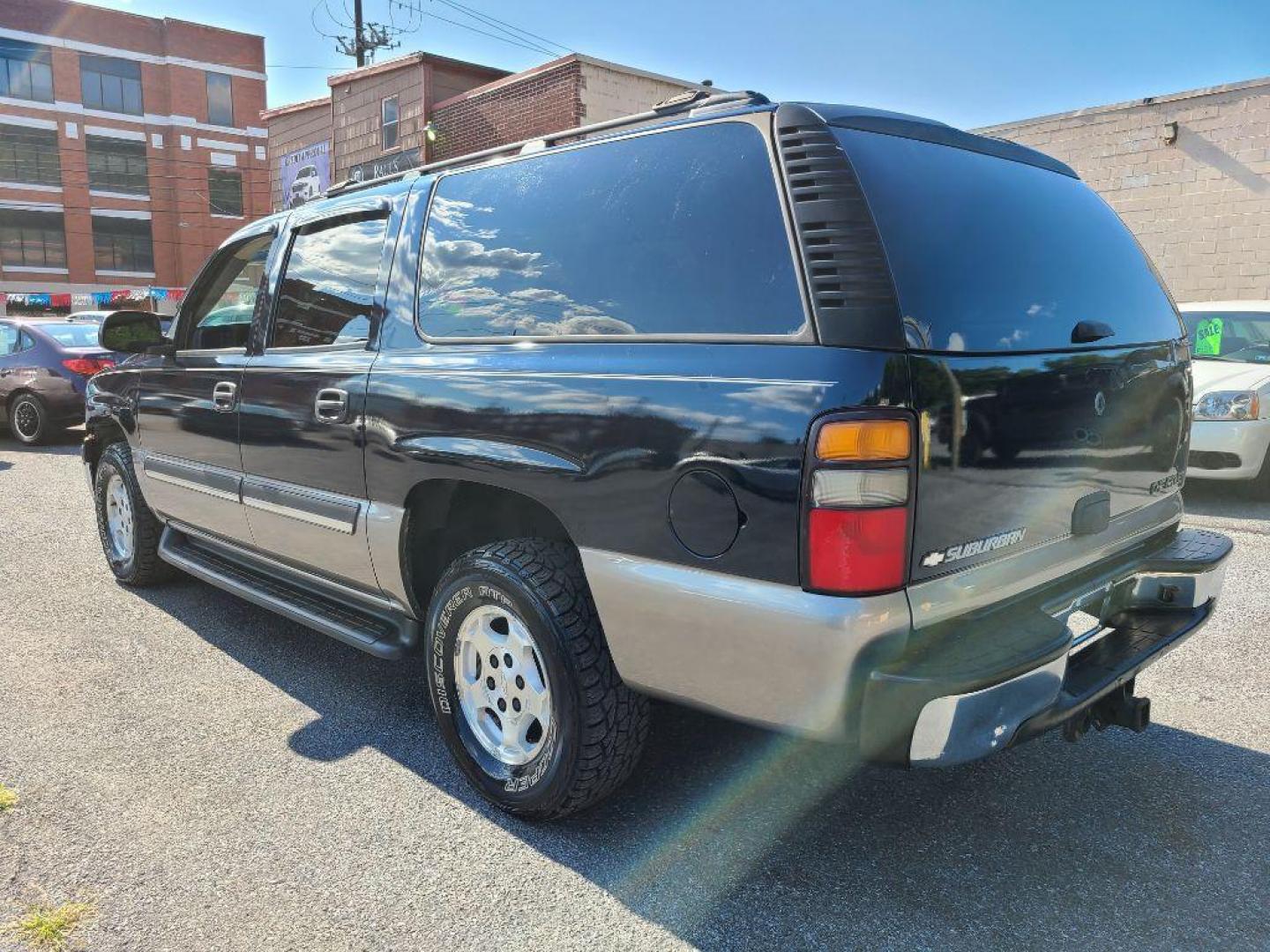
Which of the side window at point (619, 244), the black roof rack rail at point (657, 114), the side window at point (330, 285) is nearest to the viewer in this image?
the side window at point (619, 244)

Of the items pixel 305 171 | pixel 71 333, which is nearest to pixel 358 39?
pixel 305 171

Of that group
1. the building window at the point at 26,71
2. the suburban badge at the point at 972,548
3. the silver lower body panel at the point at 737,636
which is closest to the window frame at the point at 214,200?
the building window at the point at 26,71

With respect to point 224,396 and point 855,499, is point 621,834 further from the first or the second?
point 224,396

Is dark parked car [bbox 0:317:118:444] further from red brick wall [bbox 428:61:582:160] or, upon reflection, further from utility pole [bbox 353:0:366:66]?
utility pole [bbox 353:0:366:66]

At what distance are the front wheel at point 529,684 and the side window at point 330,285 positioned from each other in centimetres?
108

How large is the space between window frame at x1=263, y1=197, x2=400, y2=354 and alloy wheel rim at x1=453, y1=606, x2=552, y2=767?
1056mm

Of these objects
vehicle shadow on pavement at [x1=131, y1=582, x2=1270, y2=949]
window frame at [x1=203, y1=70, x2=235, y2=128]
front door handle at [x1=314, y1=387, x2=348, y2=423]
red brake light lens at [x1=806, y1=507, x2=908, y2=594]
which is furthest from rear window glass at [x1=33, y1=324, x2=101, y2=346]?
window frame at [x1=203, y1=70, x2=235, y2=128]

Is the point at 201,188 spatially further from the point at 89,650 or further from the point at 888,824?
the point at 888,824

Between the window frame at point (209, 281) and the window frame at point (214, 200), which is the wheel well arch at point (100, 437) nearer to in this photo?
the window frame at point (209, 281)

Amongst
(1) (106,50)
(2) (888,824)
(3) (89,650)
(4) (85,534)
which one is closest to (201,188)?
(1) (106,50)

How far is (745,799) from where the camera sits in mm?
2869

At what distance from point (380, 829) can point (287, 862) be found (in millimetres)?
268

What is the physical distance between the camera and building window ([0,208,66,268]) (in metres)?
39.1

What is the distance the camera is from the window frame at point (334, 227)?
3.23m
